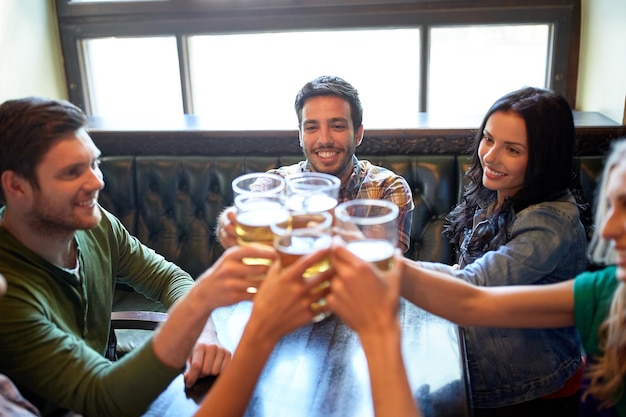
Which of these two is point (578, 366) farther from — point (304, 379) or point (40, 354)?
point (40, 354)

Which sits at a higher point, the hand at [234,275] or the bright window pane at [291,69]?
the bright window pane at [291,69]

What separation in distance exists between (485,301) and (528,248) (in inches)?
10.2

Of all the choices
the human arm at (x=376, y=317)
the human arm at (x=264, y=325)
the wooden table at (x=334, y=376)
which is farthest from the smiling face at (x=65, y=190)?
the human arm at (x=376, y=317)

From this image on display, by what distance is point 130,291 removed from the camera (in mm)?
2508

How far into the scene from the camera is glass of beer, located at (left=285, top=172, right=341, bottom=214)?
101 cm

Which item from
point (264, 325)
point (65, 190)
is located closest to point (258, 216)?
point (264, 325)

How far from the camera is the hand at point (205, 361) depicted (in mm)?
1206

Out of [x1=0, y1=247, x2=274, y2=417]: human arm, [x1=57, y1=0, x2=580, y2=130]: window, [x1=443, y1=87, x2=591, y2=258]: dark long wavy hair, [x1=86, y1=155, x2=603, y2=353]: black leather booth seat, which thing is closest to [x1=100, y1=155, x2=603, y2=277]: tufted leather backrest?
[x1=86, y1=155, x2=603, y2=353]: black leather booth seat

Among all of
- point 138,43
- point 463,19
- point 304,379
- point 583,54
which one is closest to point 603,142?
point 583,54

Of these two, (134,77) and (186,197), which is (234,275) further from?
(134,77)

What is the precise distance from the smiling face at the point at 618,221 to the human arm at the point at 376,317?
428 millimetres

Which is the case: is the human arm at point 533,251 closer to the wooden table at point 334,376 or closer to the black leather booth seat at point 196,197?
the wooden table at point 334,376

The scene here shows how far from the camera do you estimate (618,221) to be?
1.02 m

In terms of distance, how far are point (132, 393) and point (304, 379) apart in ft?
1.14
